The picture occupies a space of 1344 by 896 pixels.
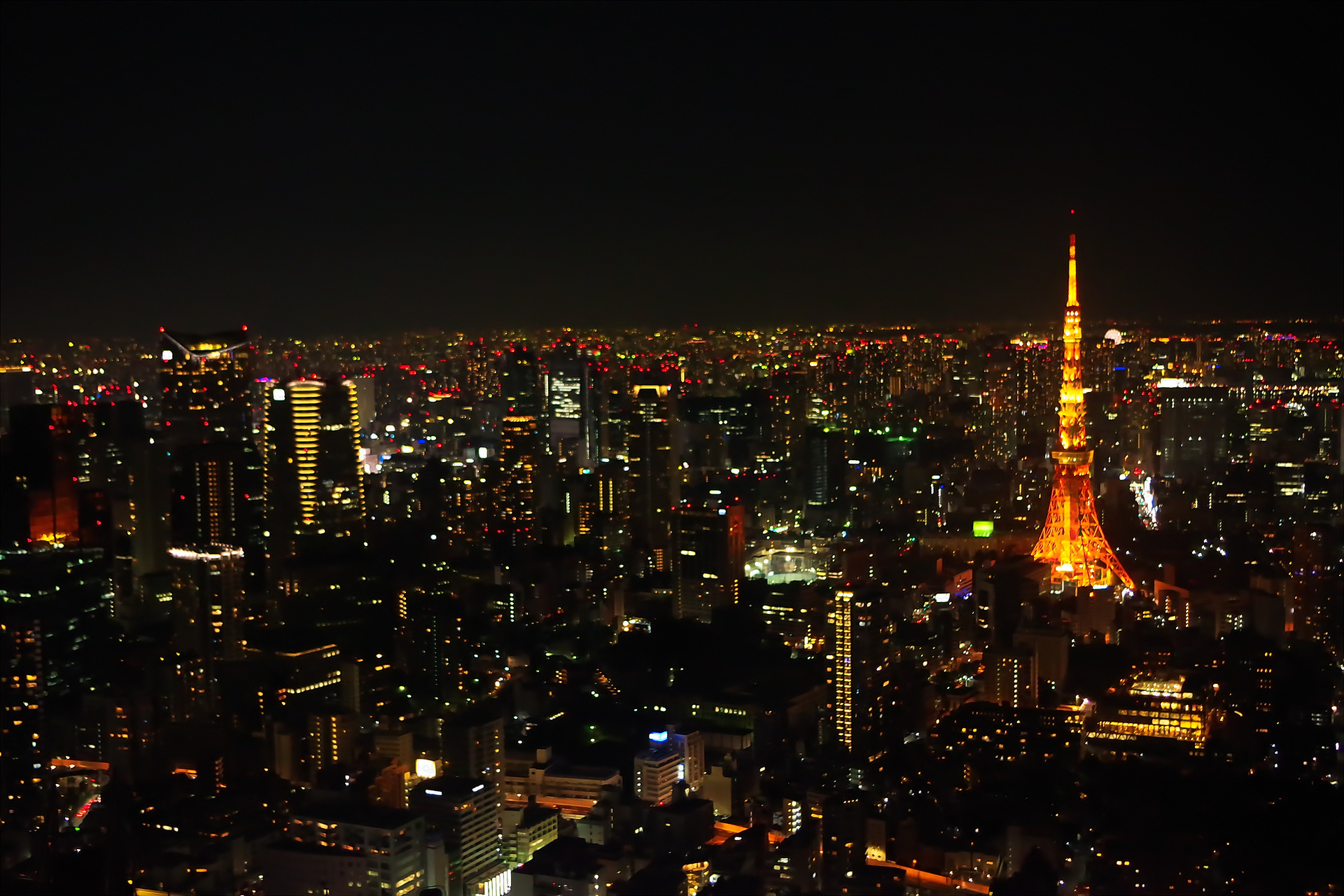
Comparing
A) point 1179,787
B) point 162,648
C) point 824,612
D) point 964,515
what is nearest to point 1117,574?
point 964,515

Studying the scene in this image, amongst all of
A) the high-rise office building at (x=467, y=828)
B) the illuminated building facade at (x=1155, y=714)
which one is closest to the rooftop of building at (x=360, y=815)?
the high-rise office building at (x=467, y=828)

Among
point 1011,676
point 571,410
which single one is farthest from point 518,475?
point 1011,676

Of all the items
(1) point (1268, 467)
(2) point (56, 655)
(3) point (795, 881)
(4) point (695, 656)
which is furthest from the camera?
(4) point (695, 656)

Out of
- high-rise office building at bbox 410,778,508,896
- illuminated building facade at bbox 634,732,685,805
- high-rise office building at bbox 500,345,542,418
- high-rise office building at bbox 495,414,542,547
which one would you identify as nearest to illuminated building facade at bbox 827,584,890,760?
illuminated building facade at bbox 634,732,685,805

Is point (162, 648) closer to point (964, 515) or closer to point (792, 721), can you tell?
point (792, 721)

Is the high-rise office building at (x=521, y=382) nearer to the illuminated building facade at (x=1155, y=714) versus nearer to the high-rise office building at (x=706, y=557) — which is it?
the high-rise office building at (x=706, y=557)

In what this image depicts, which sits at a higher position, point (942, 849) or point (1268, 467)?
point (1268, 467)

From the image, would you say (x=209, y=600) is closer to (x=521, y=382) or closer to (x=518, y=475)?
(x=521, y=382)
